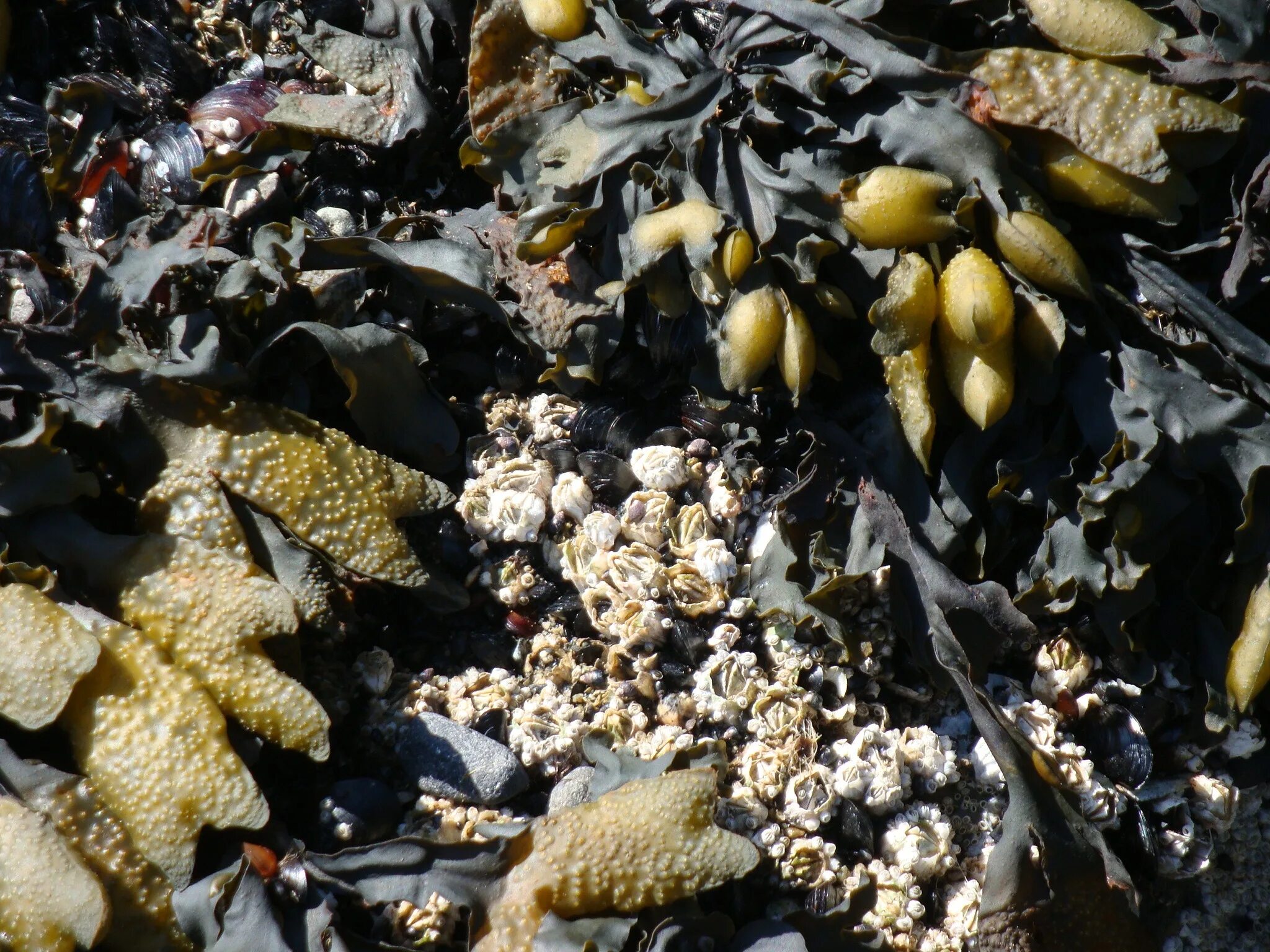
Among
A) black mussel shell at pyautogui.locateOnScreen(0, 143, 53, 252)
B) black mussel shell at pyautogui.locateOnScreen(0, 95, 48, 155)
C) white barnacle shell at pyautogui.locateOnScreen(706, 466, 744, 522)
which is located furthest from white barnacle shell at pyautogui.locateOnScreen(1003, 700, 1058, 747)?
black mussel shell at pyautogui.locateOnScreen(0, 95, 48, 155)

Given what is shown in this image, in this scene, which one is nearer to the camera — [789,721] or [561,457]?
[789,721]

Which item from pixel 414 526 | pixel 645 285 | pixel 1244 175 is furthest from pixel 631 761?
pixel 1244 175

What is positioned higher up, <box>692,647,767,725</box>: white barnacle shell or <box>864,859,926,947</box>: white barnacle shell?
<box>692,647,767,725</box>: white barnacle shell

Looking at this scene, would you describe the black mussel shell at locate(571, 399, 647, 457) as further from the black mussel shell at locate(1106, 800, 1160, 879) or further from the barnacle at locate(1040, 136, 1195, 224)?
the black mussel shell at locate(1106, 800, 1160, 879)

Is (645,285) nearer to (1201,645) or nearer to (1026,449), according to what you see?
(1026,449)

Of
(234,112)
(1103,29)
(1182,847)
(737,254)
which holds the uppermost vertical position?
(1103,29)

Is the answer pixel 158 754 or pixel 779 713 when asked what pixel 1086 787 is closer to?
pixel 779 713

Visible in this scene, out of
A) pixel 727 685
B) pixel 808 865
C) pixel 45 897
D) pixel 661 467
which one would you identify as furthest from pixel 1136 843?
pixel 45 897
